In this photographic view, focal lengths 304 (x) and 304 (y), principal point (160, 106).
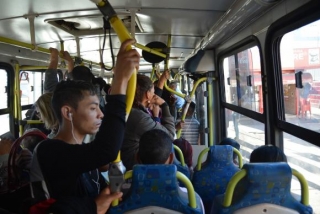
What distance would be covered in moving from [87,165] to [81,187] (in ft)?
0.56

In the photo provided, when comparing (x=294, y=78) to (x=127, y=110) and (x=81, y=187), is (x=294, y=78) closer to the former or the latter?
(x=127, y=110)

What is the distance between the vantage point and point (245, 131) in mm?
3717

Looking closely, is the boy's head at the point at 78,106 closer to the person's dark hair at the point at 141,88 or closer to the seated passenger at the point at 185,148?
the person's dark hair at the point at 141,88

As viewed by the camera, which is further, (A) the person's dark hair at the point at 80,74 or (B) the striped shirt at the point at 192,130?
(B) the striped shirt at the point at 192,130

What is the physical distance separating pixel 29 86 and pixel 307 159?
4478 millimetres

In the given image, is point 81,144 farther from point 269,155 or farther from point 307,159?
point 307,159

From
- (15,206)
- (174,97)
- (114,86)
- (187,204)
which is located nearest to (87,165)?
(114,86)

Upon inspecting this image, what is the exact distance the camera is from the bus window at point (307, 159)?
7.08 ft

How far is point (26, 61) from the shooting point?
466 cm

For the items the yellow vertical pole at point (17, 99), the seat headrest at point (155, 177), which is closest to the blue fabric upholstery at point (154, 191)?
the seat headrest at point (155, 177)

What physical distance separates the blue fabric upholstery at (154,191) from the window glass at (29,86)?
13.3ft

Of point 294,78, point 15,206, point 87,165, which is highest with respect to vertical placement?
point 294,78

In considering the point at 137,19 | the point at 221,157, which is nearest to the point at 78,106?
the point at 221,157

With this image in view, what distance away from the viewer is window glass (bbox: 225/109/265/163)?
10.2ft
